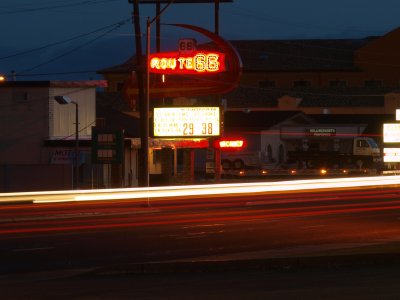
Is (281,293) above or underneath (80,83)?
underneath

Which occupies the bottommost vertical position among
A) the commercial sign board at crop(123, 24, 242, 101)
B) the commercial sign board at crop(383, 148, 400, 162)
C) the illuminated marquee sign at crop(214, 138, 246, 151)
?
the commercial sign board at crop(383, 148, 400, 162)

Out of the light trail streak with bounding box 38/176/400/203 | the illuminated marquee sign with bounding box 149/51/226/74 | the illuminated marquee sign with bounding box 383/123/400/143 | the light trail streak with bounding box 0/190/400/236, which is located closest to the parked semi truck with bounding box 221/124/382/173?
the illuminated marquee sign with bounding box 383/123/400/143

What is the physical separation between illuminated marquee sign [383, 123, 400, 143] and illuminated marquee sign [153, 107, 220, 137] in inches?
446

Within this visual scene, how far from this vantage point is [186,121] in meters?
49.1

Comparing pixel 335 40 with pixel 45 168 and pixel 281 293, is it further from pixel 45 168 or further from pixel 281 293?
pixel 281 293

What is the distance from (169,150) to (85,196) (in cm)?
2396

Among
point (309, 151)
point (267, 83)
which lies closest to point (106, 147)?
point (309, 151)

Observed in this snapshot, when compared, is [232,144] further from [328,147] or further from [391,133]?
[328,147]

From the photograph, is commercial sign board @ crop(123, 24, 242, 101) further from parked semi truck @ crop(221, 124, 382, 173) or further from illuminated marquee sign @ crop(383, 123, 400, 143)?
parked semi truck @ crop(221, 124, 382, 173)

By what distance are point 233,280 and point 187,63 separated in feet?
113

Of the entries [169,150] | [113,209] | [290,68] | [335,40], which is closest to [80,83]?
[169,150]

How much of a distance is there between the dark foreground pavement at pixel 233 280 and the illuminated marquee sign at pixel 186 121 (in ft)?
109

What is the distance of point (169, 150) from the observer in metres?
53.4

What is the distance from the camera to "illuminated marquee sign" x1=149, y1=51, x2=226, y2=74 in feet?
154
